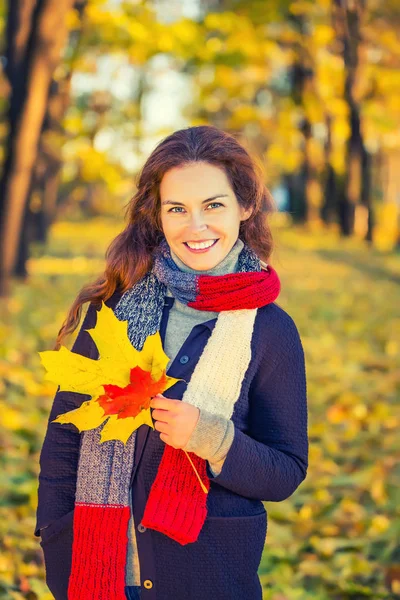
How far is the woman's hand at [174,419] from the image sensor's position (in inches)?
75.5

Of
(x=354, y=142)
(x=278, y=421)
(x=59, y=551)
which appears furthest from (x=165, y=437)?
(x=354, y=142)

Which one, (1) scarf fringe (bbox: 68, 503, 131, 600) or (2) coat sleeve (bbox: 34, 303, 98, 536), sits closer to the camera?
(1) scarf fringe (bbox: 68, 503, 131, 600)

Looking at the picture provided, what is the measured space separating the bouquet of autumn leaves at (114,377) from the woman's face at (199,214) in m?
0.35

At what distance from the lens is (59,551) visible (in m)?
2.18

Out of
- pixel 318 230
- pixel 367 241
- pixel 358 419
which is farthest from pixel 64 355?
pixel 318 230

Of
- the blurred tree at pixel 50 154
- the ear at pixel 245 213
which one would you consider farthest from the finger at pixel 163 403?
the blurred tree at pixel 50 154

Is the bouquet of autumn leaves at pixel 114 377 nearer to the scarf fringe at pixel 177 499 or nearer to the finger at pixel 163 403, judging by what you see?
the finger at pixel 163 403

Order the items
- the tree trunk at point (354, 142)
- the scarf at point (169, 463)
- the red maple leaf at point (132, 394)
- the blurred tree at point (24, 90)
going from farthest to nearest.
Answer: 1. the tree trunk at point (354, 142)
2. the blurred tree at point (24, 90)
3. the scarf at point (169, 463)
4. the red maple leaf at point (132, 394)

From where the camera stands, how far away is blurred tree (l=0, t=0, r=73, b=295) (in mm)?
8930

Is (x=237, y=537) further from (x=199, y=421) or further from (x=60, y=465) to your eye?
(x=60, y=465)

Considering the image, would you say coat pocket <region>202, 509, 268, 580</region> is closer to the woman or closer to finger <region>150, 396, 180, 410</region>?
the woman

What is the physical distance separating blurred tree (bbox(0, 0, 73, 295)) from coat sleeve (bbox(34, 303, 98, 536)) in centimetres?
734

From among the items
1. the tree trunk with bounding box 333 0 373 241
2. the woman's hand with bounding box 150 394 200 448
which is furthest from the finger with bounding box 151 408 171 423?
the tree trunk with bounding box 333 0 373 241

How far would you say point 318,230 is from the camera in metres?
30.0
